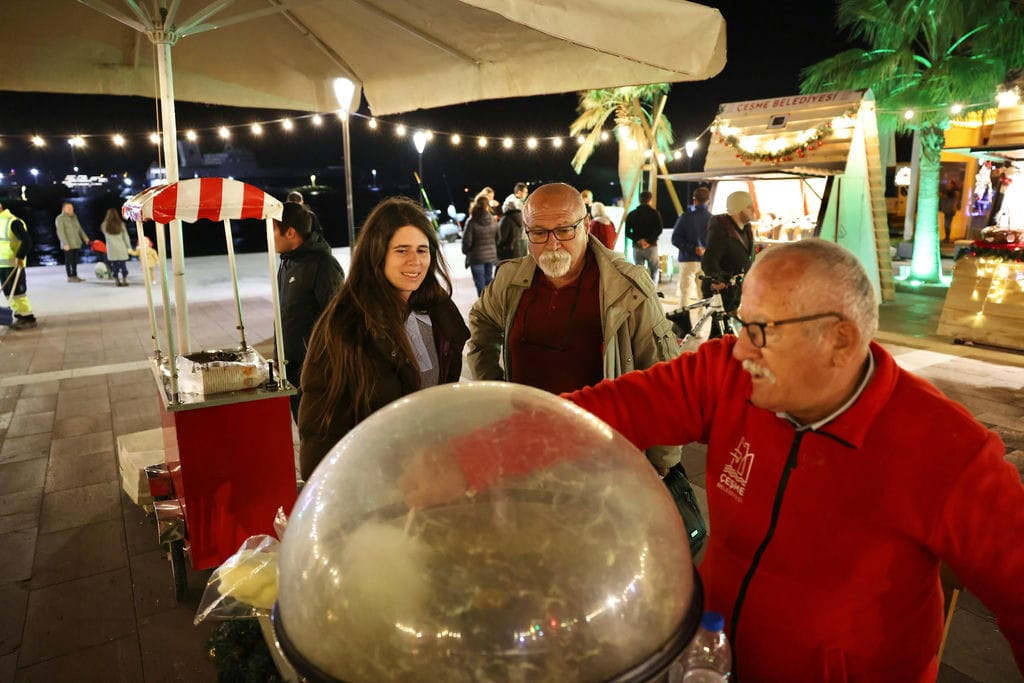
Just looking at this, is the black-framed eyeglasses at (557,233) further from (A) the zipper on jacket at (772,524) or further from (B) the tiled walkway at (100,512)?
(B) the tiled walkway at (100,512)

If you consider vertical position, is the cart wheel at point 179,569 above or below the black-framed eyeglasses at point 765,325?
below

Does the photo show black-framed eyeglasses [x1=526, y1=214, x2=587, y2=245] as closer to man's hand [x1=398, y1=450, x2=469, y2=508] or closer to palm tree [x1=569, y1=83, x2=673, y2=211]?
man's hand [x1=398, y1=450, x2=469, y2=508]

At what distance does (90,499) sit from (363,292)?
3.29 metres

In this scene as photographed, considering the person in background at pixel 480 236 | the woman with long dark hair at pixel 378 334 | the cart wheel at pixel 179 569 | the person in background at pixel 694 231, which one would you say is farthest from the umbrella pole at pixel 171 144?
the person in background at pixel 694 231

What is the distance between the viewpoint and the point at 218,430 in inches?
125

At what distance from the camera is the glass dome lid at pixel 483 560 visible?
796mm

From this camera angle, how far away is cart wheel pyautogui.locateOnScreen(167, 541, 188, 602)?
10.5 feet

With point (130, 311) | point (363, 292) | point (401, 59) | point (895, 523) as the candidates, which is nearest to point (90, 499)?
point (363, 292)

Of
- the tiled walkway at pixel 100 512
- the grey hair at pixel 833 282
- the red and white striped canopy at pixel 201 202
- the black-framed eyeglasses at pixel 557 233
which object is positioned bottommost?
the tiled walkway at pixel 100 512

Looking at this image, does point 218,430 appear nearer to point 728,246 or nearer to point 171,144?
point 171,144

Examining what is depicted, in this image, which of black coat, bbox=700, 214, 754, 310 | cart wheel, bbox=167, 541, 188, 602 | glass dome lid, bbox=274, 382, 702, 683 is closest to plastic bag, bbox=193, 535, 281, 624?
glass dome lid, bbox=274, 382, 702, 683

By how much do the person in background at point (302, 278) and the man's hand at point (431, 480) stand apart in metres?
3.43

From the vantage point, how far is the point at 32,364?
26.3 feet

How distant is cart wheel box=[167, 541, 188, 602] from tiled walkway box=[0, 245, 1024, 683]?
6 centimetres
